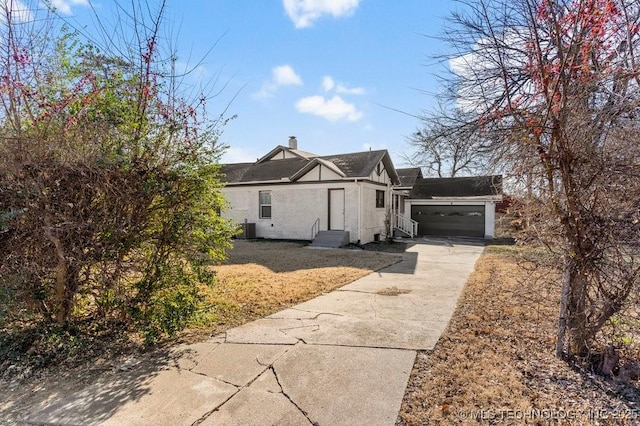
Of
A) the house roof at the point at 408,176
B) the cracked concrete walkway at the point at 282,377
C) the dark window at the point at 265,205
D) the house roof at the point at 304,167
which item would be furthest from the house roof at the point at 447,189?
the cracked concrete walkway at the point at 282,377

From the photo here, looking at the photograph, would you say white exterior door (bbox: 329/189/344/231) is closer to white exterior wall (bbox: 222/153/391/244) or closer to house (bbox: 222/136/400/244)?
house (bbox: 222/136/400/244)

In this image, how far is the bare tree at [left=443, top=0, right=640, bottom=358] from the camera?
112 inches

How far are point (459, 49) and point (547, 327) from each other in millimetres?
4113

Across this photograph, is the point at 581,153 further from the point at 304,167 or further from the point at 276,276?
the point at 304,167

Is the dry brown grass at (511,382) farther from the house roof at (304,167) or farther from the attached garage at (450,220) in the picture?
the attached garage at (450,220)

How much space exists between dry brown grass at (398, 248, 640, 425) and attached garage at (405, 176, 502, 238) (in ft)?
51.6

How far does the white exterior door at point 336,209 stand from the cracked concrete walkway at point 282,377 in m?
10.3

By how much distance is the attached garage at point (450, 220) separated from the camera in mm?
19531

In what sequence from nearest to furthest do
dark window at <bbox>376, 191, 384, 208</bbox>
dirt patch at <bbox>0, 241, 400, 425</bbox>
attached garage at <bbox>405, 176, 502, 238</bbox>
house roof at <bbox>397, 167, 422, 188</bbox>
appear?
dirt patch at <bbox>0, 241, 400, 425</bbox>
dark window at <bbox>376, 191, 384, 208</bbox>
attached garage at <bbox>405, 176, 502, 238</bbox>
house roof at <bbox>397, 167, 422, 188</bbox>

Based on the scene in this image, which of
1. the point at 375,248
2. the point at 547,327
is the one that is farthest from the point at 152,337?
the point at 375,248

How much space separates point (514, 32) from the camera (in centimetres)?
486

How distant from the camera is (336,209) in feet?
52.2

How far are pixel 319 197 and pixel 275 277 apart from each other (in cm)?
839

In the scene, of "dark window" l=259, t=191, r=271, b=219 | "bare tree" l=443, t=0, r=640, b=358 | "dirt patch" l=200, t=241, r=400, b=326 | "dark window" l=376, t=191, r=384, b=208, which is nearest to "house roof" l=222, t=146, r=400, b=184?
"dark window" l=259, t=191, r=271, b=219
